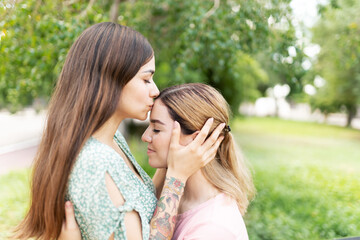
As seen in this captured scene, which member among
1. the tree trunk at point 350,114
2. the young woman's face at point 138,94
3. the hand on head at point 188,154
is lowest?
the tree trunk at point 350,114

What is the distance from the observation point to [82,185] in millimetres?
1483

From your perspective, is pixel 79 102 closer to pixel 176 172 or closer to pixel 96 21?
pixel 176 172

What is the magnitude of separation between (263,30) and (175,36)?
7.35 feet

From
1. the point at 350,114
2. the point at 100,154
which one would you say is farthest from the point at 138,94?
the point at 350,114

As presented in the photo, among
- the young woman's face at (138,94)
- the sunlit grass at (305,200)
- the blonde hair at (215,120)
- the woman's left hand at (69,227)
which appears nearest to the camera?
the woman's left hand at (69,227)

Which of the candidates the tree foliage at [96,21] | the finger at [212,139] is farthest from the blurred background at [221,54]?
the finger at [212,139]

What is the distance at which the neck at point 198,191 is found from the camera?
202cm

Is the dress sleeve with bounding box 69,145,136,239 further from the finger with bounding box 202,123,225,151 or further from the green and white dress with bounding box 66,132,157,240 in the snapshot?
the finger with bounding box 202,123,225,151

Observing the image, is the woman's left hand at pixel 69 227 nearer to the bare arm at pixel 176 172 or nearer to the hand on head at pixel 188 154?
the bare arm at pixel 176 172

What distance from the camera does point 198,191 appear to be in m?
2.04

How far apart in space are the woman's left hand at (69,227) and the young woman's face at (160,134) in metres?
0.57

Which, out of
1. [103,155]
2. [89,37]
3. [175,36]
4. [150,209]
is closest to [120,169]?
[103,155]

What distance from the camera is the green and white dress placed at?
1470 mm

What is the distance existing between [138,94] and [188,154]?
0.39 meters
